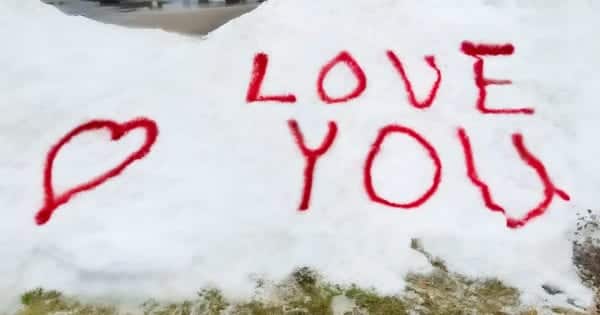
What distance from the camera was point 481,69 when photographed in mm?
5840

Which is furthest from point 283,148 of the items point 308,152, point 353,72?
point 353,72

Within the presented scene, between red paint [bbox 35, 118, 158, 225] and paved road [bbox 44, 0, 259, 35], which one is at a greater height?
paved road [bbox 44, 0, 259, 35]

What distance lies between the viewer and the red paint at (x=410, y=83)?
559 cm

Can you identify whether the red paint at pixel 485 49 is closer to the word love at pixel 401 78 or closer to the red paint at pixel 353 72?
the word love at pixel 401 78

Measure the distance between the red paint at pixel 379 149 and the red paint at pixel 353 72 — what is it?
398mm

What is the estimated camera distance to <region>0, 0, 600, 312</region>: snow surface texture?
4621mm

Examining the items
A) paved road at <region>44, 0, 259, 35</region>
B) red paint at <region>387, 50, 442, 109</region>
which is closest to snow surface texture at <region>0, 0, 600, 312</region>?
red paint at <region>387, 50, 442, 109</region>

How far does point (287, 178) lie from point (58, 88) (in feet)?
6.25

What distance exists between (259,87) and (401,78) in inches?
43.5

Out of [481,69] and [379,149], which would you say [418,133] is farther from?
[481,69]

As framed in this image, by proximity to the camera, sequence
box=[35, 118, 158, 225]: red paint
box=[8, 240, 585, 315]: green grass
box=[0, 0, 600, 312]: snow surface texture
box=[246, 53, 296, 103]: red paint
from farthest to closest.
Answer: box=[246, 53, 296, 103]: red paint → box=[35, 118, 158, 225]: red paint → box=[0, 0, 600, 312]: snow surface texture → box=[8, 240, 585, 315]: green grass

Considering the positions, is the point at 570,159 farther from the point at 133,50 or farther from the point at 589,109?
the point at 133,50

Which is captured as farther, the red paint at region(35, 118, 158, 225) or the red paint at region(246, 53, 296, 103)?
the red paint at region(246, 53, 296, 103)

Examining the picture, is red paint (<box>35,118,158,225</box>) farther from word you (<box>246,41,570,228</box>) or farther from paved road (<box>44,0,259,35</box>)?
paved road (<box>44,0,259,35</box>)
